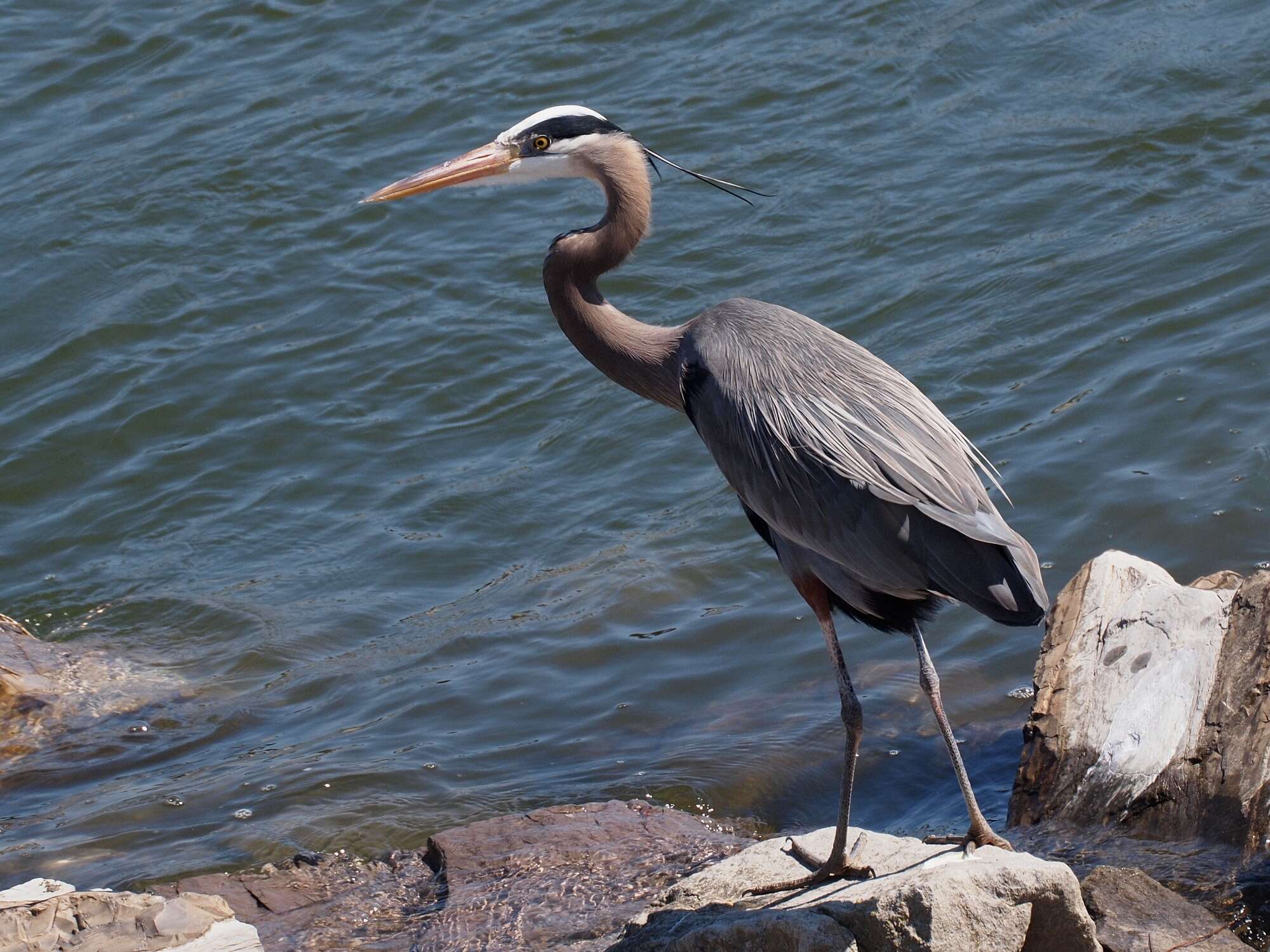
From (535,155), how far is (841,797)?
270 cm

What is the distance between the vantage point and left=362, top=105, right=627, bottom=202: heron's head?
5602mm

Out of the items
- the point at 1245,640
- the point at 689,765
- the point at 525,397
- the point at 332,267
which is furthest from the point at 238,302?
the point at 1245,640

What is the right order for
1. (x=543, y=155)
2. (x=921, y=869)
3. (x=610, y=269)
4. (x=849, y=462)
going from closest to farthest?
(x=921, y=869)
(x=849, y=462)
(x=610, y=269)
(x=543, y=155)

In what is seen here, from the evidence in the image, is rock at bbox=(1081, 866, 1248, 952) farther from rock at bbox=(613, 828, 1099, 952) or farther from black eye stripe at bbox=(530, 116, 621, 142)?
black eye stripe at bbox=(530, 116, 621, 142)

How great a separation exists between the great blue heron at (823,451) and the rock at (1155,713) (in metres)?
0.53

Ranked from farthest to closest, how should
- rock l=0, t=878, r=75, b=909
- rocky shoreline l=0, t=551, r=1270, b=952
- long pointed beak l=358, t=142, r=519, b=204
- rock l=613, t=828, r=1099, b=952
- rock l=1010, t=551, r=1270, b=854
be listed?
long pointed beak l=358, t=142, r=519, b=204, rock l=1010, t=551, r=1270, b=854, rock l=0, t=878, r=75, b=909, rocky shoreline l=0, t=551, r=1270, b=952, rock l=613, t=828, r=1099, b=952

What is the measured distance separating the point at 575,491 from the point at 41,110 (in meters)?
6.22

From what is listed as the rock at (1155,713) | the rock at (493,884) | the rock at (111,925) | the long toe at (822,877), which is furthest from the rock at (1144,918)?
the rock at (111,925)

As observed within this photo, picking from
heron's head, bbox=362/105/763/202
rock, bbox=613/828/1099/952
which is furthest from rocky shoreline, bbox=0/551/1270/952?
heron's head, bbox=362/105/763/202

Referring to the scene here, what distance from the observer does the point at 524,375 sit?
9.25 m

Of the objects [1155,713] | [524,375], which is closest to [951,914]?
[1155,713]

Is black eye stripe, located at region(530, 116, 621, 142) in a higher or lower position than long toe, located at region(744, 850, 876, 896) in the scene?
higher

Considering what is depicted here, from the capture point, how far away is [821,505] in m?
4.66

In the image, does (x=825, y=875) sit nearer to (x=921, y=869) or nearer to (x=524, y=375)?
(x=921, y=869)
